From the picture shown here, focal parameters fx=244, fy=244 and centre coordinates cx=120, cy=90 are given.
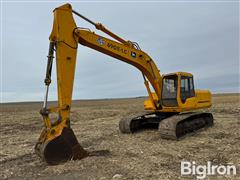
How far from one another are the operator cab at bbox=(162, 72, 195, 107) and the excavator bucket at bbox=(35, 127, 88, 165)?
5052 mm

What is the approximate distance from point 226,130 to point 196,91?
83.1 inches

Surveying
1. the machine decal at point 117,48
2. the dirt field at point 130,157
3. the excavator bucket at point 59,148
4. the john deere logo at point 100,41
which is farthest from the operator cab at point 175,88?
the excavator bucket at point 59,148

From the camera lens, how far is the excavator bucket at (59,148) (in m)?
6.07

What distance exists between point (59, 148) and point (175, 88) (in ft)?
19.5

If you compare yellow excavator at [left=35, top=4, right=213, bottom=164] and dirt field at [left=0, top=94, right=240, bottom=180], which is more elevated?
yellow excavator at [left=35, top=4, right=213, bottom=164]

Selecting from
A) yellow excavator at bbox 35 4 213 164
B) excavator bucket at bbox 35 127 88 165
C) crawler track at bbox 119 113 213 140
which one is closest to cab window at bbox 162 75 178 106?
yellow excavator at bbox 35 4 213 164

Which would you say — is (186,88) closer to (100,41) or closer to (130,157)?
(100,41)

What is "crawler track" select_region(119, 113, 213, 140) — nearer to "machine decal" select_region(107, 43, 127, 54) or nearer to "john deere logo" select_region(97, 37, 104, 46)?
"machine decal" select_region(107, 43, 127, 54)

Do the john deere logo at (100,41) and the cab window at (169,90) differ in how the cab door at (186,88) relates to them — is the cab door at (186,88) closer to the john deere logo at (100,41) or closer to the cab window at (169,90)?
the cab window at (169,90)

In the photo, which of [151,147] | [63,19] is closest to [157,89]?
[151,147]

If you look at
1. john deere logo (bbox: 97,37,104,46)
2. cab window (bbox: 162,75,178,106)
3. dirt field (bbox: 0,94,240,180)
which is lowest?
dirt field (bbox: 0,94,240,180)

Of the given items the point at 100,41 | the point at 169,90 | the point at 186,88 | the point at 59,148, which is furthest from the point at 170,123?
the point at 59,148

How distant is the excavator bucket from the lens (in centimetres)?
607

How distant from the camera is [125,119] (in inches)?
434
